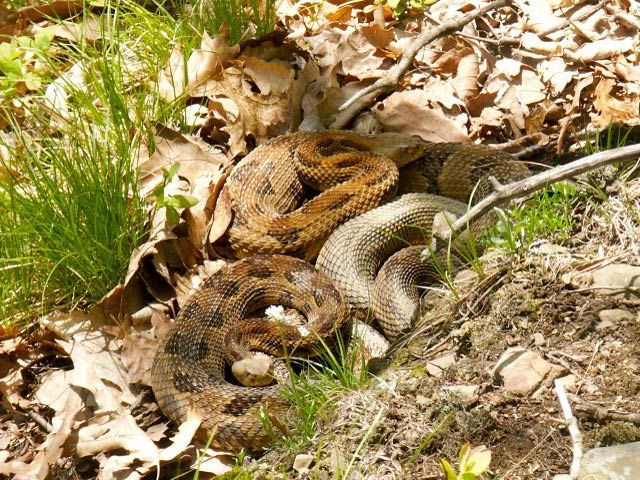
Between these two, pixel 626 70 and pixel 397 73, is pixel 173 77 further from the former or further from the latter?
pixel 626 70

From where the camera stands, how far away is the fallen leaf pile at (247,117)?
413cm

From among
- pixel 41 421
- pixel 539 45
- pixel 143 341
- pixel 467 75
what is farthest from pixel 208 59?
pixel 41 421

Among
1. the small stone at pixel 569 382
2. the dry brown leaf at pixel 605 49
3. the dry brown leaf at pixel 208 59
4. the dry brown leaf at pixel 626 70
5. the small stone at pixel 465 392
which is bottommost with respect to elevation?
the small stone at pixel 465 392

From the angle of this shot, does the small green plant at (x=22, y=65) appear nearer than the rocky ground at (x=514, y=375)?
No

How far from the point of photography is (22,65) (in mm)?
5574

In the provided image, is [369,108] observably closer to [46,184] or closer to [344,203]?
[344,203]

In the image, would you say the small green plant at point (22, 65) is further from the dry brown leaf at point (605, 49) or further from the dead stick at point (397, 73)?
the dry brown leaf at point (605, 49)

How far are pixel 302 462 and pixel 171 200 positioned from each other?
1.95 metres

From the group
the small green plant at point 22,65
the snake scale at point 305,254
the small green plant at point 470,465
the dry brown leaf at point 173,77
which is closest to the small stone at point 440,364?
the snake scale at point 305,254

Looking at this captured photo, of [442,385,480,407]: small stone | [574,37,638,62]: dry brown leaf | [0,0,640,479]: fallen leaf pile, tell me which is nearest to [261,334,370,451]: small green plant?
[442,385,480,407]: small stone

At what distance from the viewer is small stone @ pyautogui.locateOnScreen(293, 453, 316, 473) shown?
3282 mm

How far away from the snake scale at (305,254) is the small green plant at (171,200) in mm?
496

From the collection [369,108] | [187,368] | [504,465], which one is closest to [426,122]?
[369,108]

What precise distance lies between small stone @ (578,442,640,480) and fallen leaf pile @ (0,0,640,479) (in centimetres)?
181
